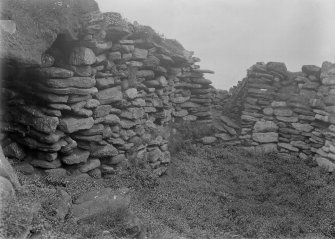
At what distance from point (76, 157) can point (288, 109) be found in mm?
8814

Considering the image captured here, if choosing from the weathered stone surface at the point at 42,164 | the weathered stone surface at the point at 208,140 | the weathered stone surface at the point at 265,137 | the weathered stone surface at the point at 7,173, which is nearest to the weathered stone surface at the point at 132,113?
the weathered stone surface at the point at 42,164

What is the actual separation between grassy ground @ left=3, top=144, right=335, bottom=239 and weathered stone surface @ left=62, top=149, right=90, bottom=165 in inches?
25.5

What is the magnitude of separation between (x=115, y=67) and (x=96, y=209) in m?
4.44

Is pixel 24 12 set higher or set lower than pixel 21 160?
higher

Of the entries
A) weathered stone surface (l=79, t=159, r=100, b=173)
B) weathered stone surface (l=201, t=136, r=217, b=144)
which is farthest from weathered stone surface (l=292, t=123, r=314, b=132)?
weathered stone surface (l=79, t=159, r=100, b=173)

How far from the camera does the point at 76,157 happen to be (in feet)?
30.1

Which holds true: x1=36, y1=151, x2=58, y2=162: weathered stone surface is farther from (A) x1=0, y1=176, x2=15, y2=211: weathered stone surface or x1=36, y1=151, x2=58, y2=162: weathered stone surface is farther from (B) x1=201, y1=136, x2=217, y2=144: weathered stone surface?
(B) x1=201, y1=136, x2=217, y2=144: weathered stone surface

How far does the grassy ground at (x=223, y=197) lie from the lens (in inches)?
310

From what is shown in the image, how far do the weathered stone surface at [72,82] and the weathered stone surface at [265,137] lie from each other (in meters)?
7.48

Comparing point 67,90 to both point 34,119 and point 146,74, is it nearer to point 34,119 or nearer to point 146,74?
point 34,119

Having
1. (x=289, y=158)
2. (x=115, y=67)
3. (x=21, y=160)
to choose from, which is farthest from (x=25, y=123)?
(x=289, y=158)

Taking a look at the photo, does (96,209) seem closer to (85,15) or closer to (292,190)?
(85,15)

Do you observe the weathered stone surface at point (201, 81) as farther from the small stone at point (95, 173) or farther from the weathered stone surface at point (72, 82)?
the small stone at point (95, 173)

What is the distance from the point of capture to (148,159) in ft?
37.6
